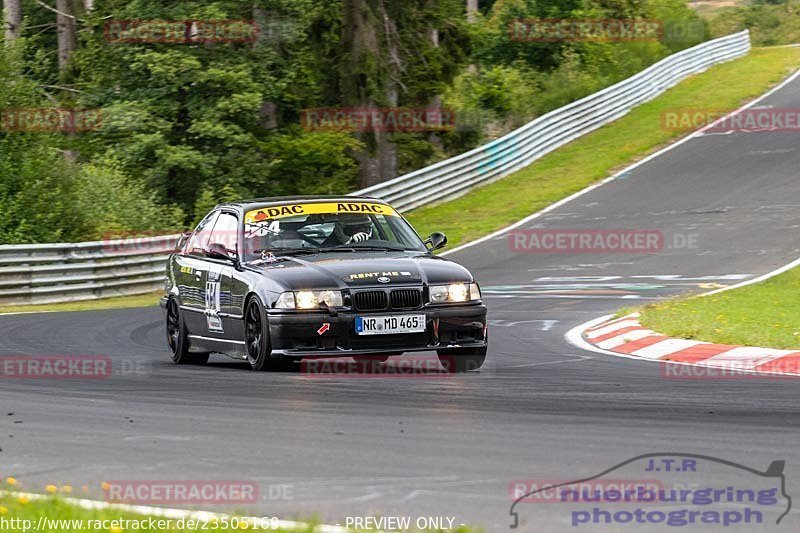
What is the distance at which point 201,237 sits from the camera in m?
12.5

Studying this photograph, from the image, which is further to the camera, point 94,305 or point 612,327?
point 94,305

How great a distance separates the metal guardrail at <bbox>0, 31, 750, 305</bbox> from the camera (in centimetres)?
2162

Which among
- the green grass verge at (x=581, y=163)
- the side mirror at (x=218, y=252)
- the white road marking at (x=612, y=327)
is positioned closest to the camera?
the side mirror at (x=218, y=252)

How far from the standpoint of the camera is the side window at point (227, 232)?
11438mm

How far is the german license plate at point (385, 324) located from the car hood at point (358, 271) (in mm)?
254

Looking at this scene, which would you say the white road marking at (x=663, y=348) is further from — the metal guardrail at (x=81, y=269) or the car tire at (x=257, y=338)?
the metal guardrail at (x=81, y=269)

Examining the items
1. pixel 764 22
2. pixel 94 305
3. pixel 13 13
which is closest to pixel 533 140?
pixel 13 13

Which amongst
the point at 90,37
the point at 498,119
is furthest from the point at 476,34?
the point at 90,37

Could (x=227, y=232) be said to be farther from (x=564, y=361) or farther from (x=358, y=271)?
(x=564, y=361)

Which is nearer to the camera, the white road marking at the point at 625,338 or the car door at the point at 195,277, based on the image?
the car door at the point at 195,277

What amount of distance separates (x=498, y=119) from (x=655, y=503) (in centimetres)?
3326

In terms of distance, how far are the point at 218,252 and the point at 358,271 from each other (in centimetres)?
177

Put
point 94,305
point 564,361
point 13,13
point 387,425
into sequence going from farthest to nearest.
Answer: point 13,13
point 94,305
point 564,361
point 387,425

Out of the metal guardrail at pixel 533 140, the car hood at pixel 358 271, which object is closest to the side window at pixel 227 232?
the car hood at pixel 358 271
